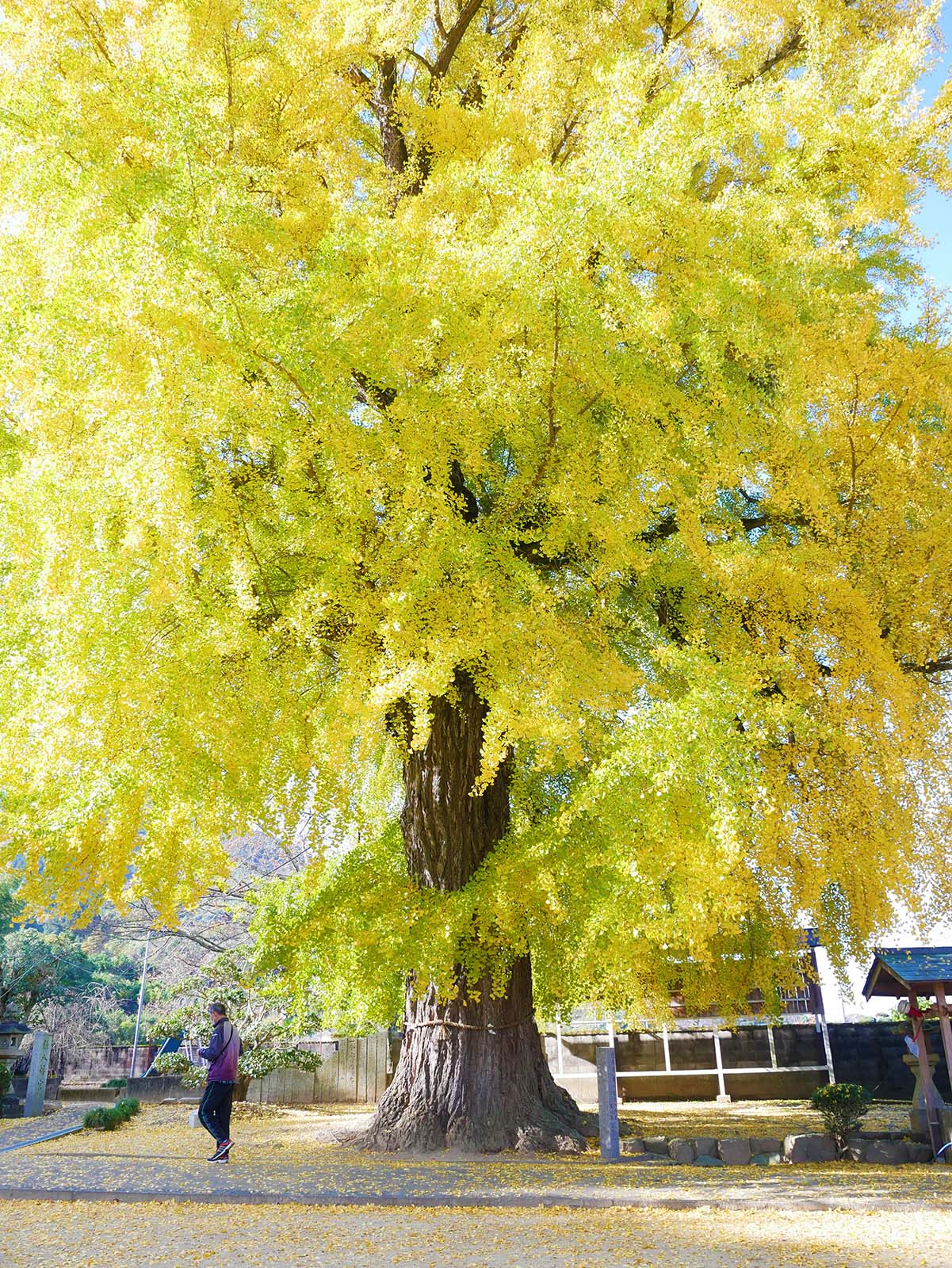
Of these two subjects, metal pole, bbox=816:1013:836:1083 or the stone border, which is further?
metal pole, bbox=816:1013:836:1083

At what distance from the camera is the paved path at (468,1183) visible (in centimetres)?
507

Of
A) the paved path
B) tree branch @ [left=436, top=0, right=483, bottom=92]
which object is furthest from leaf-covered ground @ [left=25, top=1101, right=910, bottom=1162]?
tree branch @ [left=436, top=0, right=483, bottom=92]

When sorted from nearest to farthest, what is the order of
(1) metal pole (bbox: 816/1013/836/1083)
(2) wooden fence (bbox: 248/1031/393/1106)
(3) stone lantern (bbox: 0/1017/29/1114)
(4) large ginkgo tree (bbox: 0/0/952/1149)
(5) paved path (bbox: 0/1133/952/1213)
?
(5) paved path (bbox: 0/1133/952/1213) → (4) large ginkgo tree (bbox: 0/0/952/1149) → (3) stone lantern (bbox: 0/1017/29/1114) → (1) metal pole (bbox: 816/1013/836/1083) → (2) wooden fence (bbox: 248/1031/393/1106)

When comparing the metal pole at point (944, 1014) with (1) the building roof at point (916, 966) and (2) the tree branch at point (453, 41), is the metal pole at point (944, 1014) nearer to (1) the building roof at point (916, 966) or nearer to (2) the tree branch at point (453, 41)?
(1) the building roof at point (916, 966)

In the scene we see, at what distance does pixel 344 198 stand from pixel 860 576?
5521 mm

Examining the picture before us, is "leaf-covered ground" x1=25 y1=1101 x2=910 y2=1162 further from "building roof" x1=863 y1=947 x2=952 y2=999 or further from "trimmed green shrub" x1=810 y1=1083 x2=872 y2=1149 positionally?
"building roof" x1=863 y1=947 x2=952 y2=999

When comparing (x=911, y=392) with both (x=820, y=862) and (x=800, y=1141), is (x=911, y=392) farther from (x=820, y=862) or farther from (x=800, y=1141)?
(x=800, y=1141)

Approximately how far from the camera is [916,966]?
9008mm

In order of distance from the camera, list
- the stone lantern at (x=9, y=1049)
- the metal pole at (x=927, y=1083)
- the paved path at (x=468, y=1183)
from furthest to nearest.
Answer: the stone lantern at (x=9, y=1049)
the metal pole at (x=927, y=1083)
the paved path at (x=468, y=1183)

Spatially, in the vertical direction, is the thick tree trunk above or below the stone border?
above

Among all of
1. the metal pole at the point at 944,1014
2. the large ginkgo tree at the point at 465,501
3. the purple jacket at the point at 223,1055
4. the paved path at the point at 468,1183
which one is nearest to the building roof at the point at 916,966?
the metal pole at the point at 944,1014

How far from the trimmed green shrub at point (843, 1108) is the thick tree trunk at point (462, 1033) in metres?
2.25

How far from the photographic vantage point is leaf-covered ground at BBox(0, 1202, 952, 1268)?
3.86 meters

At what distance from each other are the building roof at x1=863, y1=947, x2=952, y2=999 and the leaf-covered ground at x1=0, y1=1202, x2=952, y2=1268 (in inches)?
177
